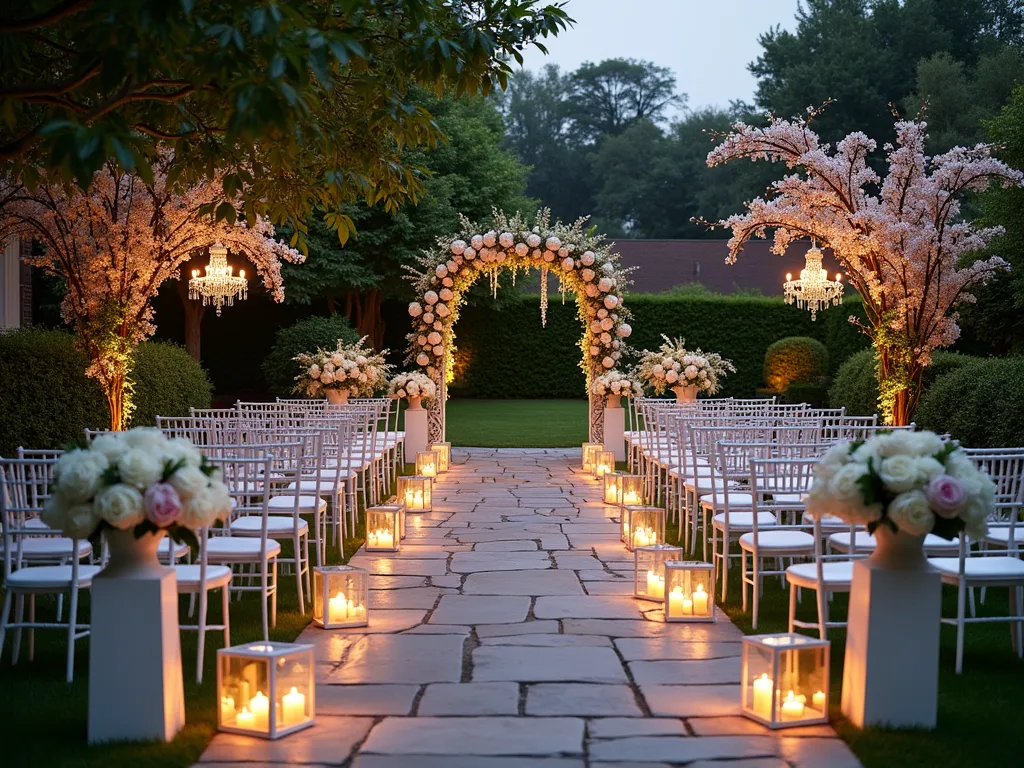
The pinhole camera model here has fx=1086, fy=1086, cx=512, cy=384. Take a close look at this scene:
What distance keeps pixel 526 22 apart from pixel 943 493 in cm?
345

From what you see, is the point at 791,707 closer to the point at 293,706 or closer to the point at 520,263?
the point at 293,706

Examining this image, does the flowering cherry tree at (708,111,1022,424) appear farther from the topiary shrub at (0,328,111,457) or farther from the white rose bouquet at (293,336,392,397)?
the topiary shrub at (0,328,111,457)

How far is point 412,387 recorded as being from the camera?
45.4 feet

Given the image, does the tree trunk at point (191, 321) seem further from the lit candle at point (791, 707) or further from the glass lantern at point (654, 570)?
the lit candle at point (791, 707)

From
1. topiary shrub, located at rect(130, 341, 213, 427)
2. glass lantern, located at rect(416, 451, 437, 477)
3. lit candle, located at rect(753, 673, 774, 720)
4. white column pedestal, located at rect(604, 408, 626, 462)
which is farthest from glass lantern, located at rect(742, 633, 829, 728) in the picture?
white column pedestal, located at rect(604, 408, 626, 462)

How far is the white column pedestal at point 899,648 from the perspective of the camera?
409 cm

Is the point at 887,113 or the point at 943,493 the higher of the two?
the point at 887,113

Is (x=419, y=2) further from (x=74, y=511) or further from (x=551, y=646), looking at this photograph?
(x=551, y=646)

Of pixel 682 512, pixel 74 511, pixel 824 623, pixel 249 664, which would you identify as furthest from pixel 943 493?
pixel 682 512

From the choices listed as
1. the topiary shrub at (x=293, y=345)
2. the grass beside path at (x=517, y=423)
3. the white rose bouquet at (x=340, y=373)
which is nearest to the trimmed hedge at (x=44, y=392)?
Answer: the white rose bouquet at (x=340, y=373)

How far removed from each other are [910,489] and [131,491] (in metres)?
2.82

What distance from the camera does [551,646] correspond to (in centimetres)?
529

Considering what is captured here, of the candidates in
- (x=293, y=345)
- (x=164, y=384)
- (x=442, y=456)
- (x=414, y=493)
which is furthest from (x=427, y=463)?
(x=293, y=345)

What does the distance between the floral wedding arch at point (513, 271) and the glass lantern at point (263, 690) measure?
10.2 metres
